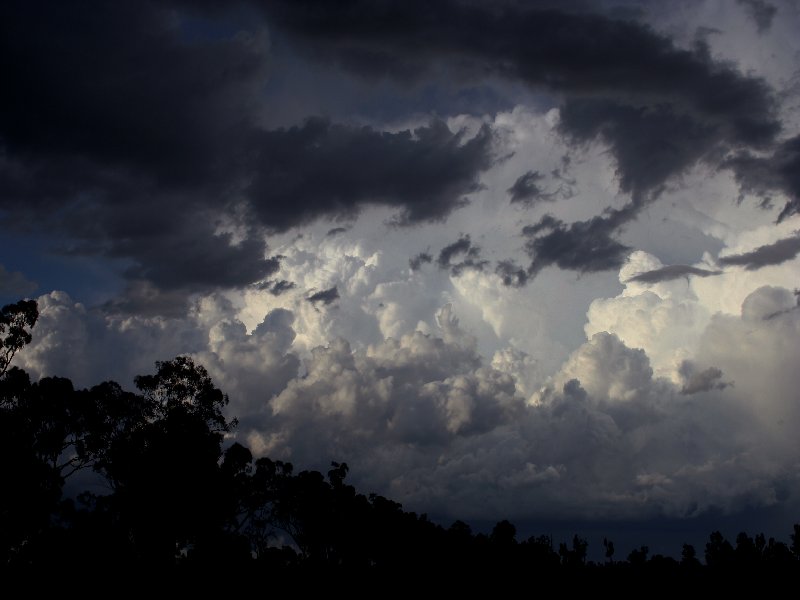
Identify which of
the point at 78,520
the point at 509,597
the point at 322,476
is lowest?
the point at 509,597

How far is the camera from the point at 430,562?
11725cm

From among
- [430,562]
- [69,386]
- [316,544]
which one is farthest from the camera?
[430,562]

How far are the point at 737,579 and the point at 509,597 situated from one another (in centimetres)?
4038

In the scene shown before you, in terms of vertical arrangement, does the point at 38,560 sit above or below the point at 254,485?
below

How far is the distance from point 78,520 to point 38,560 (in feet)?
21.6

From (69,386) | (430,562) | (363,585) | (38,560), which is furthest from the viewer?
A: (430,562)

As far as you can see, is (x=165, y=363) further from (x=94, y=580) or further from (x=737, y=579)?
(x=737, y=579)

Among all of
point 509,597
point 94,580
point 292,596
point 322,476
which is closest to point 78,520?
point 94,580

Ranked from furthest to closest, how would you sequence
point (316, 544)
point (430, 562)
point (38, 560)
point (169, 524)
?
point (430, 562)
point (316, 544)
point (169, 524)
point (38, 560)

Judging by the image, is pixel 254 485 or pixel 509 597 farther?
pixel 509 597

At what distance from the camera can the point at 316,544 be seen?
105m

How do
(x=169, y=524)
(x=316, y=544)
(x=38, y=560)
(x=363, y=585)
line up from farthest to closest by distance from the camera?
(x=316, y=544) < (x=363, y=585) < (x=169, y=524) < (x=38, y=560)

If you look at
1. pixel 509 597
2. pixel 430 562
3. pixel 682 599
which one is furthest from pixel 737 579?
pixel 430 562

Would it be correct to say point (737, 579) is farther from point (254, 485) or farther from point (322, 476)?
point (254, 485)
